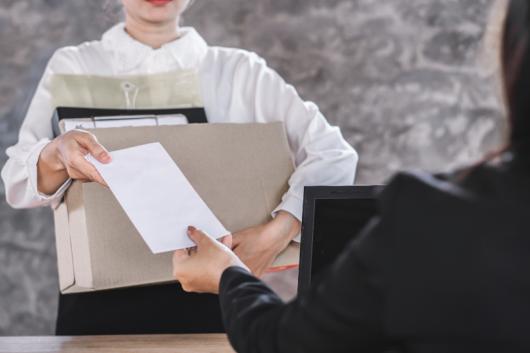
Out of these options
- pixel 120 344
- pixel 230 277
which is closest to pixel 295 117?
pixel 120 344

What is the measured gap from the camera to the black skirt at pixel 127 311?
58.1 inches

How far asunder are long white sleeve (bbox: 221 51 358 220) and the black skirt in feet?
1.12

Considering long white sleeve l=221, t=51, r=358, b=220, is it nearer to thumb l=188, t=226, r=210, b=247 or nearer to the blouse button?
the blouse button

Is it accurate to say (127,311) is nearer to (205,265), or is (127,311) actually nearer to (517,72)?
(205,265)

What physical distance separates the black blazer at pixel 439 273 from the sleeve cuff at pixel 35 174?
80 cm

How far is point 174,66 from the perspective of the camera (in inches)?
66.0

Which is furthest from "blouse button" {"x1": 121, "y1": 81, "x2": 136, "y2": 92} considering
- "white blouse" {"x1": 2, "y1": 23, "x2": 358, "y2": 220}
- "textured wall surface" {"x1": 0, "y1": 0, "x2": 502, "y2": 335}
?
"textured wall surface" {"x1": 0, "y1": 0, "x2": 502, "y2": 335}

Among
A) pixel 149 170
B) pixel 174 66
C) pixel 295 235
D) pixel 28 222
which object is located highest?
pixel 174 66

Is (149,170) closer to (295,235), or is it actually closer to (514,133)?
(295,235)

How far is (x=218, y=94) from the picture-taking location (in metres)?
1.65

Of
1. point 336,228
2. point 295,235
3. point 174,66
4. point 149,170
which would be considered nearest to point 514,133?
point 336,228

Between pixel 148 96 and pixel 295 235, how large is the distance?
363 mm

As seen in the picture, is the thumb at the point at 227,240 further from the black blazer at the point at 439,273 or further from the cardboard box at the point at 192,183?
the black blazer at the point at 439,273

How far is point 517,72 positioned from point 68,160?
2.75 feet
